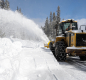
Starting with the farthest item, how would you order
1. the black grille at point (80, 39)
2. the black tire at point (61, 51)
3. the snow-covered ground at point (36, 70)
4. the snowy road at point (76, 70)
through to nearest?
1. the black tire at point (61, 51)
2. the black grille at point (80, 39)
3. the snowy road at point (76, 70)
4. the snow-covered ground at point (36, 70)

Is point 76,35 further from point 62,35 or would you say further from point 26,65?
point 26,65

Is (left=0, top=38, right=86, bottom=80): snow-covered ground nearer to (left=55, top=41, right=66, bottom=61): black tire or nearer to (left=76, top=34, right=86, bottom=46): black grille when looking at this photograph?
(left=55, top=41, right=66, bottom=61): black tire

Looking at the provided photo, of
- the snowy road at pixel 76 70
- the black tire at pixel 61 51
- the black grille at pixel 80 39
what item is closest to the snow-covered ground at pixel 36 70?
the snowy road at pixel 76 70

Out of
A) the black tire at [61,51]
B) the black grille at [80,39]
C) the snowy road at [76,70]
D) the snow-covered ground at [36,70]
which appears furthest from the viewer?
the black tire at [61,51]

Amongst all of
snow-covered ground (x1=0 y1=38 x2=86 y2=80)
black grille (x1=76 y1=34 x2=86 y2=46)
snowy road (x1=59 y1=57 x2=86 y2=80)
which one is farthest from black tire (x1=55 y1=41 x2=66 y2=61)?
snow-covered ground (x1=0 y1=38 x2=86 y2=80)

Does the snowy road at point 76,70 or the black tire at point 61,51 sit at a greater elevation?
the black tire at point 61,51

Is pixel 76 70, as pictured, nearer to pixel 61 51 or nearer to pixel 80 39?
pixel 80 39

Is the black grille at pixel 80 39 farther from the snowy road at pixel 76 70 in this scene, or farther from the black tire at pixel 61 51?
the snowy road at pixel 76 70

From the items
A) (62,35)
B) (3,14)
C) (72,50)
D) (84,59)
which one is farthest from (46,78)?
(3,14)

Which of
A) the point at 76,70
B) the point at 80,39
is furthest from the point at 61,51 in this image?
the point at 76,70

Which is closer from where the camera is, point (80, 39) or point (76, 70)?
point (76, 70)

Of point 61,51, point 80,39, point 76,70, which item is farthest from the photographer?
point 61,51

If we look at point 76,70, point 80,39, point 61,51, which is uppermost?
point 80,39

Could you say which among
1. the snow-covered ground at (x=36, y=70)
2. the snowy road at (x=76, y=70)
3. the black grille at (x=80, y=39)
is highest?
the black grille at (x=80, y=39)
